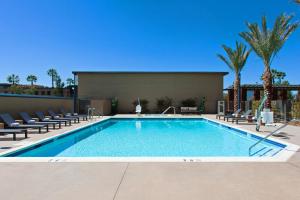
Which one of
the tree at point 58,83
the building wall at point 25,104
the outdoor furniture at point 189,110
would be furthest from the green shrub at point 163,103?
the tree at point 58,83

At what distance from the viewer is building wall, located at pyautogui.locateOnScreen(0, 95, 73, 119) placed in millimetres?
12023

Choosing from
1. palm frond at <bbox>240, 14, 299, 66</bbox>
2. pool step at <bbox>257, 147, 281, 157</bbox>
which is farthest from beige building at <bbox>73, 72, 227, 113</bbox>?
pool step at <bbox>257, 147, 281, 157</bbox>

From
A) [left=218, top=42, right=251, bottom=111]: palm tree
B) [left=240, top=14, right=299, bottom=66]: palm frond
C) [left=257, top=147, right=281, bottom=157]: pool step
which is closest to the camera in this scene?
[left=257, top=147, right=281, bottom=157]: pool step

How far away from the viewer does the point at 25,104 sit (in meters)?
13.8

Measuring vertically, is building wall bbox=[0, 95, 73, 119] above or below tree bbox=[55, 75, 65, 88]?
below

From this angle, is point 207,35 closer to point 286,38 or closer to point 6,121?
point 286,38

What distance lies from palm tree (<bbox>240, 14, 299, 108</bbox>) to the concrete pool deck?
33.4 feet

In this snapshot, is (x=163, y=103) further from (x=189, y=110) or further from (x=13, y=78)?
(x=13, y=78)

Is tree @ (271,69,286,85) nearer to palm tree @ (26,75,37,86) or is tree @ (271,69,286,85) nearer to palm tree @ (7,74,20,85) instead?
palm tree @ (26,75,37,86)

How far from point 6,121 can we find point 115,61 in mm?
24181

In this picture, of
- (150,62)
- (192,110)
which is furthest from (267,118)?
(150,62)

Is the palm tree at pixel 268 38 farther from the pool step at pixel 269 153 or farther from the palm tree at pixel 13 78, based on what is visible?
the palm tree at pixel 13 78

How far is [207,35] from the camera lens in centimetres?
2234
